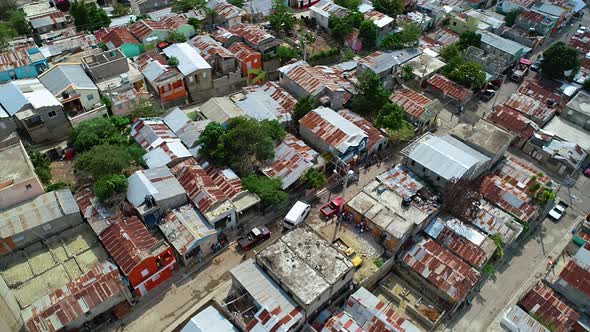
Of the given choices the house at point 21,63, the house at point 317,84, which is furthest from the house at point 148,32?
the house at point 317,84

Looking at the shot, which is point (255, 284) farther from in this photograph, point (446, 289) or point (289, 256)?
point (446, 289)

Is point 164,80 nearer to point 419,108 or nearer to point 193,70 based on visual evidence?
point 193,70

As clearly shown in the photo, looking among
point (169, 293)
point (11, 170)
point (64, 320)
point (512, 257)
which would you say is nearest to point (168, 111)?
point (11, 170)

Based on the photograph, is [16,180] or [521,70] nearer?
[16,180]

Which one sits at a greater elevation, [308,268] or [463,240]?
[308,268]

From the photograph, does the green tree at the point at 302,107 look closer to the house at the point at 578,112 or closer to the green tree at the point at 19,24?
the house at the point at 578,112

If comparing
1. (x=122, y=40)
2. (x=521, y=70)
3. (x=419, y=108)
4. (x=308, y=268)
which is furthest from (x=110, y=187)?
(x=521, y=70)
